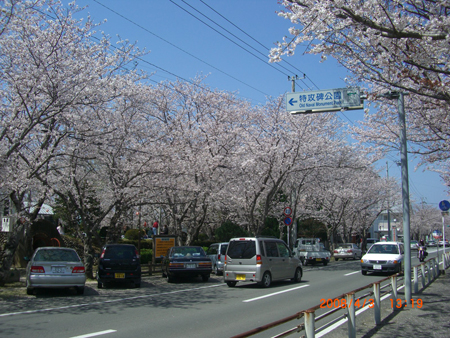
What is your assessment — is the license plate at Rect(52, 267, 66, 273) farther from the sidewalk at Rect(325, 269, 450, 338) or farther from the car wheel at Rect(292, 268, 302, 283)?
the car wheel at Rect(292, 268, 302, 283)

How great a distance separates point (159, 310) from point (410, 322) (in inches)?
236

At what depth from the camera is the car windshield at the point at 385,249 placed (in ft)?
67.4

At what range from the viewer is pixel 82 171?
1828cm

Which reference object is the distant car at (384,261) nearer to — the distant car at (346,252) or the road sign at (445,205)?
the road sign at (445,205)

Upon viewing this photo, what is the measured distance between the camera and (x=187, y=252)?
17828mm

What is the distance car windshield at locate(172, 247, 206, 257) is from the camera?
17645mm

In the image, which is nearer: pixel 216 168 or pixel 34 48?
pixel 34 48

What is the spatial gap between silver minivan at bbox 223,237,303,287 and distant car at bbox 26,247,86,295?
5435mm

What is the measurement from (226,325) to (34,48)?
33.2 ft

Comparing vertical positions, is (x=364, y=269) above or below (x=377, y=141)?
below

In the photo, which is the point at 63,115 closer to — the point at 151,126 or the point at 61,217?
the point at 151,126

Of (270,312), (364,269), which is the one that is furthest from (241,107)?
(270,312)
